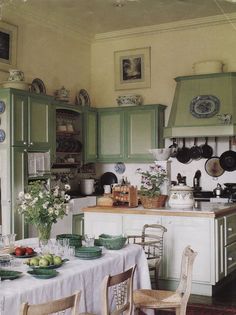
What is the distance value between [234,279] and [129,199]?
1.64 meters

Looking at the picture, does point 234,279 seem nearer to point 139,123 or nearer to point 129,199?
point 129,199

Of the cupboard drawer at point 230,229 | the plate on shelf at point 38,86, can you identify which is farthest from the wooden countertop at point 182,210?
the plate on shelf at point 38,86

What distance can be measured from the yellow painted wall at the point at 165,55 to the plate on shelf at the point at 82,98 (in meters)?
0.38

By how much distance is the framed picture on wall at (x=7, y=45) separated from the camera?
6535mm

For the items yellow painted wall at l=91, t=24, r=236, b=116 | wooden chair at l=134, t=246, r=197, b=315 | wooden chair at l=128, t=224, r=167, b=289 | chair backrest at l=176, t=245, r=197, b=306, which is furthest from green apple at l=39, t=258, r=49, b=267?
yellow painted wall at l=91, t=24, r=236, b=116

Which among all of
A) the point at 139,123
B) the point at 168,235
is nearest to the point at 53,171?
the point at 139,123

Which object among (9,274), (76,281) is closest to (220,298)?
(76,281)

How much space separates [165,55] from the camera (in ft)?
26.2

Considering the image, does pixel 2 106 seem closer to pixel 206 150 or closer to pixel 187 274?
pixel 206 150

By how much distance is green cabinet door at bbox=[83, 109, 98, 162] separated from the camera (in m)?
7.79

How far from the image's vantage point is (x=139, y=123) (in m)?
7.78

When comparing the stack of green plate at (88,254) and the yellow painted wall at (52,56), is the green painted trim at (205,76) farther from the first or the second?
the stack of green plate at (88,254)

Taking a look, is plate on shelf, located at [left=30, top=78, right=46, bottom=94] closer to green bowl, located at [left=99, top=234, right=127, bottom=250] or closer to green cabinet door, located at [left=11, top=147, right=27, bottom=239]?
green cabinet door, located at [left=11, top=147, right=27, bottom=239]

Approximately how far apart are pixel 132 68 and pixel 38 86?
A: 1.84 m
